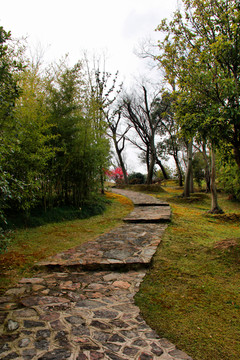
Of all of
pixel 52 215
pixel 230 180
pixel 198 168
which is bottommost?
pixel 52 215

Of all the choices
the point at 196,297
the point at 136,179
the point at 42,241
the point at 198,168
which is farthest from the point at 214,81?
the point at 136,179

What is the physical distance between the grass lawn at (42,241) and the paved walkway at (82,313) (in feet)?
0.83

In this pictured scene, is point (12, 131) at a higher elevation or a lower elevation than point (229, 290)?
higher

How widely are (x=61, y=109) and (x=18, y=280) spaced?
A: 5159 millimetres

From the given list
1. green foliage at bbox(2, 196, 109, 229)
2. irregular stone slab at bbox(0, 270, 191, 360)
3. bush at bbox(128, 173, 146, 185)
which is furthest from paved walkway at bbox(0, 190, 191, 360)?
bush at bbox(128, 173, 146, 185)

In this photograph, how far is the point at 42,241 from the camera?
485 cm

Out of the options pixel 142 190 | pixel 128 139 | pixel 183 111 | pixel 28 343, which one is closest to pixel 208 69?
pixel 183 111

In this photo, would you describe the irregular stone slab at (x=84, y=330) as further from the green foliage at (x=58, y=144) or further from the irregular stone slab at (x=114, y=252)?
the green foliage at (x=58, y=144)

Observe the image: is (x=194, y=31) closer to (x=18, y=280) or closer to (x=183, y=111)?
(x=183, y=111)

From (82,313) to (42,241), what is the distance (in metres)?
2.83

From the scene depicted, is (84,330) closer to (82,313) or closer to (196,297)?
(82,313)

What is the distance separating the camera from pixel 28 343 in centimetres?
182

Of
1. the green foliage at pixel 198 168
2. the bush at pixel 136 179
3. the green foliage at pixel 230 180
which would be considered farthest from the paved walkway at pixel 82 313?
the bush at pixel 136 179

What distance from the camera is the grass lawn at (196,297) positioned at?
6.29 feet
